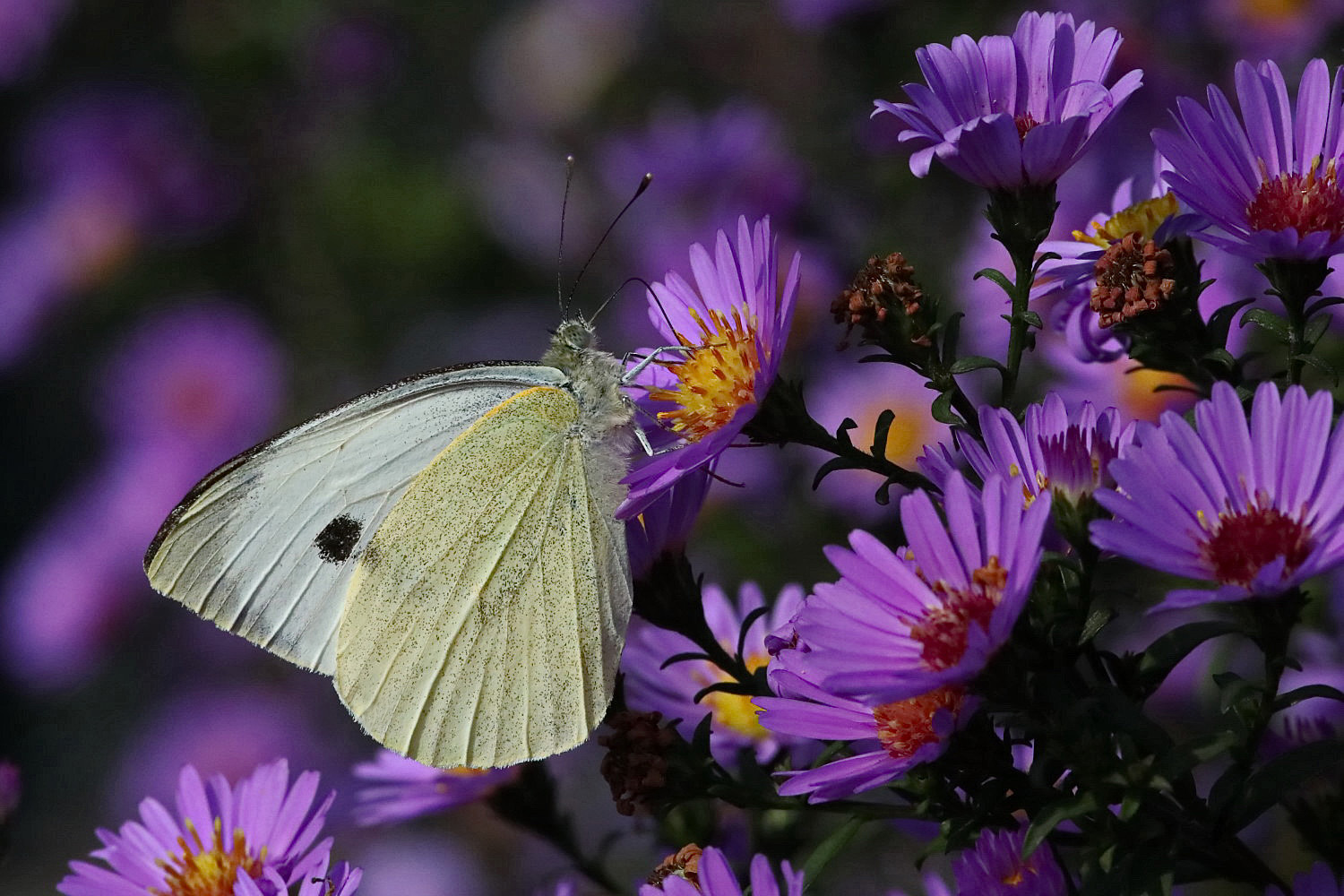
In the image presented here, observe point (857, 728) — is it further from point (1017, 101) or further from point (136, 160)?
point (136, 160)

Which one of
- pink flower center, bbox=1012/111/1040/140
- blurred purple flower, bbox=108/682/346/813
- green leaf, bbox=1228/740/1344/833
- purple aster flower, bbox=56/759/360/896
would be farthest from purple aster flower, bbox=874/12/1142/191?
blurred purple flower, bbox=108/682/346/813

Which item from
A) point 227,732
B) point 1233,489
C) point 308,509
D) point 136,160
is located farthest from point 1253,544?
point 136,160

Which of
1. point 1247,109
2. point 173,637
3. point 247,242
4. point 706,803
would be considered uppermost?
point 247,242

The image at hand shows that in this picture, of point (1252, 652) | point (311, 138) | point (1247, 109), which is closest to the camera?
point (1247, 109)

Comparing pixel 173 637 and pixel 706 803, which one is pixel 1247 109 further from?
pixel 173 637

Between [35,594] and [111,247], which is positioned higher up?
[111,247]

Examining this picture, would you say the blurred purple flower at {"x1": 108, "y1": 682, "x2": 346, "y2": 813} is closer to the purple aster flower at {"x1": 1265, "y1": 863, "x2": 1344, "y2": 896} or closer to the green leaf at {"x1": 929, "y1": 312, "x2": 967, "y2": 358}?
the green leaf at {"x1": 929, "y1": 312, "x2": 967, "y2": 358}

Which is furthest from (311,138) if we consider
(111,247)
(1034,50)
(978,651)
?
(978,651)

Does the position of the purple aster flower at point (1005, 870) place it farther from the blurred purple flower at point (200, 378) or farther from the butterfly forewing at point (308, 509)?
the blurred purple flower at point (200, 378)
